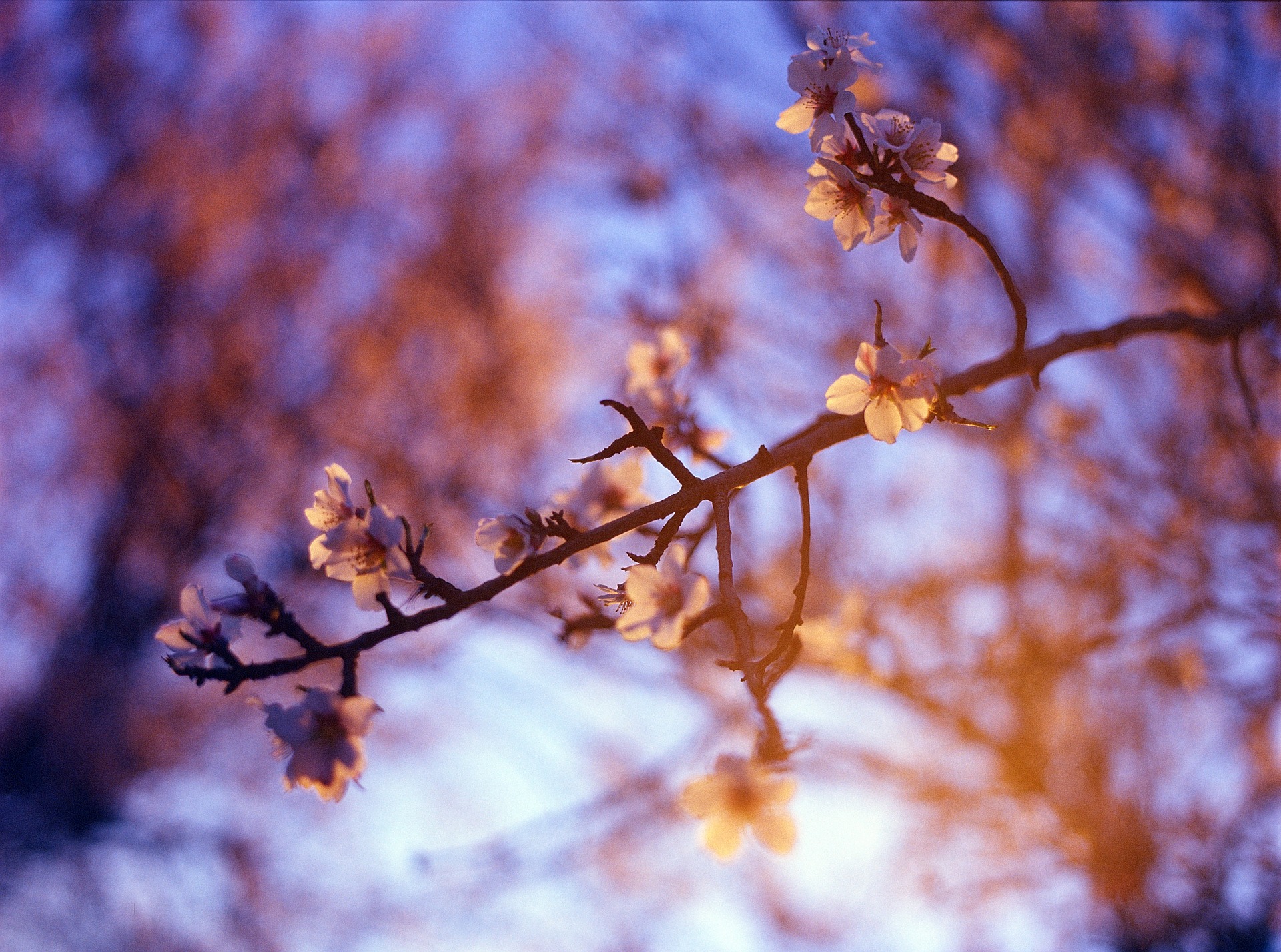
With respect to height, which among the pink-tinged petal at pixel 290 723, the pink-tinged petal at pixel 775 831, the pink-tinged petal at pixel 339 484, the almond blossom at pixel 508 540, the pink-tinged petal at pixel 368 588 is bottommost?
the pink-tinged petal at pixel 775 831

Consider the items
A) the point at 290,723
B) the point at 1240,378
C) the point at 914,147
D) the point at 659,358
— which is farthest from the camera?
the point at 659,358

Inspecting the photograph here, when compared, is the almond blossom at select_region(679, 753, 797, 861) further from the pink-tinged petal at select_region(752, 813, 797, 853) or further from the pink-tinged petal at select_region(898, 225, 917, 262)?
the pink-tinged petal at select_region(898, 225, 917, 262)

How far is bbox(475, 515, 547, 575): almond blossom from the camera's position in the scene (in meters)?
1.51

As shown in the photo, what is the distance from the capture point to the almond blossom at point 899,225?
5.02 ft

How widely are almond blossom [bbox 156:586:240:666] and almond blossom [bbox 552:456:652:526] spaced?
2.49 ft

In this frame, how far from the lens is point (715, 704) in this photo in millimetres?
5121

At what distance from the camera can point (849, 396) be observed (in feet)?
4.78

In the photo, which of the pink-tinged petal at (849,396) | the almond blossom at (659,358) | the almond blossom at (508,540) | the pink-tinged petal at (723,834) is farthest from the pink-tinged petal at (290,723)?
the almond blossom at (659,358)

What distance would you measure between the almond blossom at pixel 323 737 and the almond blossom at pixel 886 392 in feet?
3.25

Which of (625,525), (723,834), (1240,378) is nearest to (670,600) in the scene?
(625,525)

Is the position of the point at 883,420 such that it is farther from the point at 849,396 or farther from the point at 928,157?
the point at 928,157

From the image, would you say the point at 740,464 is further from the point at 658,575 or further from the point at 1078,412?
the point at 1078,412

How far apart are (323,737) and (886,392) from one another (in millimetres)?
1166

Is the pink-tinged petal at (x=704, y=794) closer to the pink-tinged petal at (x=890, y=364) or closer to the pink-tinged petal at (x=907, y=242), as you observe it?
the pink-tinged petal at (x=890, y=364)
